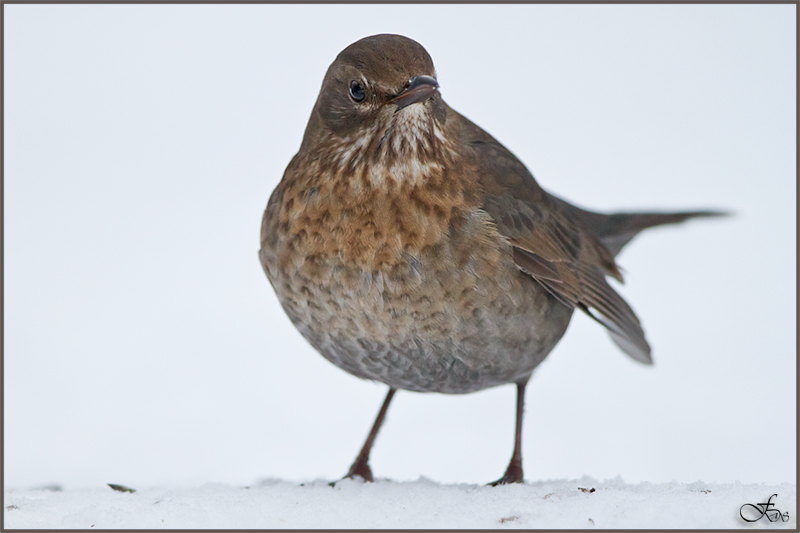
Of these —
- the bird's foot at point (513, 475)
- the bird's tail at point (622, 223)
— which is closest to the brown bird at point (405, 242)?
the bird's foot at point (513, 475)

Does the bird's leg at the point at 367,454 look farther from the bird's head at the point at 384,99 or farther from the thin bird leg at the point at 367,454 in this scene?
the bird's head at the point at 384,99

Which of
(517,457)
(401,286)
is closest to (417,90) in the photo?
(401,286)

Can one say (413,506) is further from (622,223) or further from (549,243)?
(622,223)

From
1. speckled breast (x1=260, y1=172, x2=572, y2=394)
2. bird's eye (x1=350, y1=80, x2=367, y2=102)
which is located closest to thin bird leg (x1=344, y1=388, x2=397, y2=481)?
speckled breast (x1=260, y1=172, x2=572, y2=394)

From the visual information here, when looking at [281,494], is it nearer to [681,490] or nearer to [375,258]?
[375,258]

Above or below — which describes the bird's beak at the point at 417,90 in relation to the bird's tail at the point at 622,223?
above

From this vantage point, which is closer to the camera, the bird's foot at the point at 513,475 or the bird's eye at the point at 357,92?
the bird's eye at the point at 357,92

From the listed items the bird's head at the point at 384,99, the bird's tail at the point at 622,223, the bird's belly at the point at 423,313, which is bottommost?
the bird's belly at the point at 423,313

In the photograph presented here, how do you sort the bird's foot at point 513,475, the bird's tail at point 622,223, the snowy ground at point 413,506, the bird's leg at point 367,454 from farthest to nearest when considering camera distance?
the bird's tail at point 622,223 → the bird's leg at point 367,454 → the bird's foot at point 513,475 → the snowy ground at point 413,506
